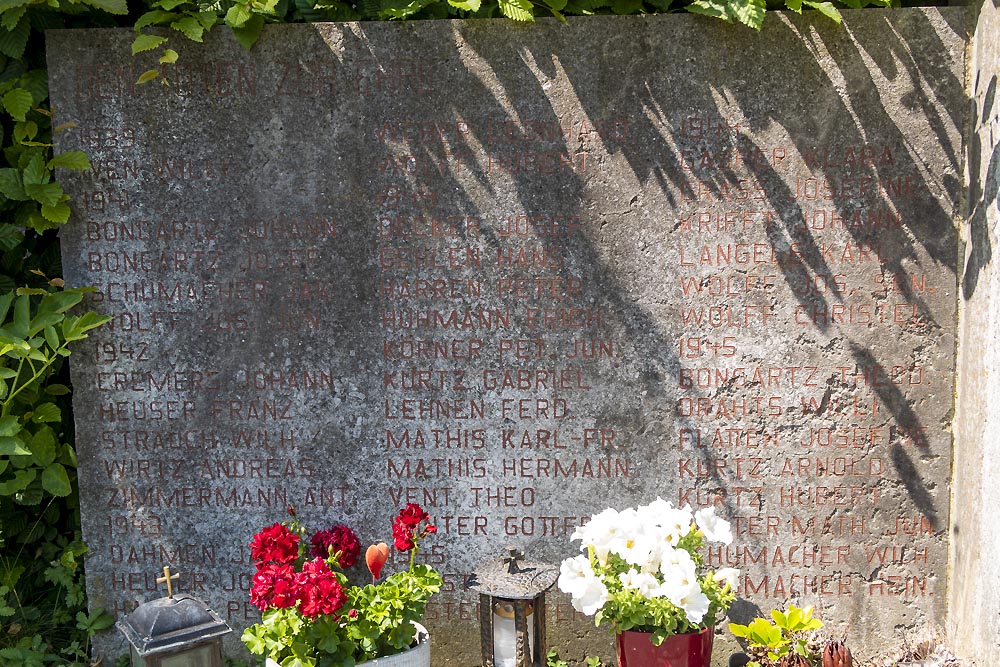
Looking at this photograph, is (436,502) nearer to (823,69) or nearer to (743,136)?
(743,136)

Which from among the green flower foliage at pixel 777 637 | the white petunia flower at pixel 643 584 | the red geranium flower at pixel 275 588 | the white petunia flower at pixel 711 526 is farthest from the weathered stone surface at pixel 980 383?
the red geranium flower at pixel 275 588

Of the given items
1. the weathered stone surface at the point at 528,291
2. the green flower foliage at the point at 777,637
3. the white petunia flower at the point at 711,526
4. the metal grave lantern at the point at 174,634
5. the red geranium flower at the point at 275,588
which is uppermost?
the weathered stone surface at the point at 528,291

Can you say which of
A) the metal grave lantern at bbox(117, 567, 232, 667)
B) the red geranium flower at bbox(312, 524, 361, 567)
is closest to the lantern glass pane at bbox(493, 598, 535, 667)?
the red geranium flower at bbox(312, 524, 361, 567)

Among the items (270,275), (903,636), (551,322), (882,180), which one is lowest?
(903,636)

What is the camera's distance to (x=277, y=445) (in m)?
3.73

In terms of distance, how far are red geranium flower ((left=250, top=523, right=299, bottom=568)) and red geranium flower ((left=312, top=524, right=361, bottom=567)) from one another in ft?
0.79

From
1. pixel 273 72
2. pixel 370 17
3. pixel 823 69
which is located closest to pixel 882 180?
pixel 823 69

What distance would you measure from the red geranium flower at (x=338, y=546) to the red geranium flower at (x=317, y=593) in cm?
33

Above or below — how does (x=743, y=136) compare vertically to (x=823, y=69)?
below

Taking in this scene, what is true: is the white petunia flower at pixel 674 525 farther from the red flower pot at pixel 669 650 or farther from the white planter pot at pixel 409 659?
the white planter pot at pixel 409 659

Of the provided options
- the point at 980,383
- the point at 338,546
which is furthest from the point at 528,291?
the point at 980,383

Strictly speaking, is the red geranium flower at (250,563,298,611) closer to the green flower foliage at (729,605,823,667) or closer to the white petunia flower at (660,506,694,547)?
the white petunia flower at (660,506,694,547)

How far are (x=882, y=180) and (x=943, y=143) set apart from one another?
28 centimetres

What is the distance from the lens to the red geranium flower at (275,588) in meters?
2.83
